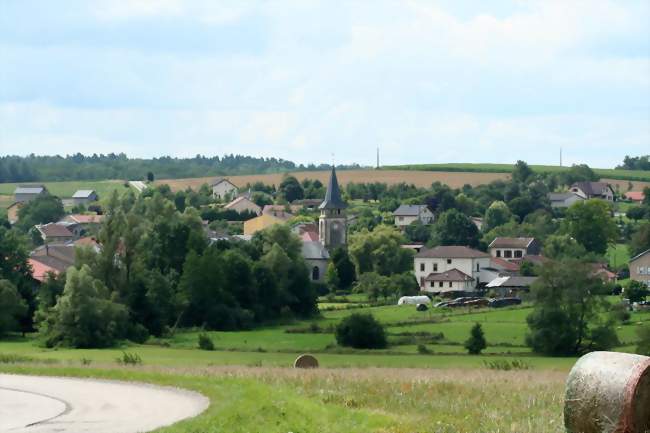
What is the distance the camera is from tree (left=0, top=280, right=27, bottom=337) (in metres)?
67.7

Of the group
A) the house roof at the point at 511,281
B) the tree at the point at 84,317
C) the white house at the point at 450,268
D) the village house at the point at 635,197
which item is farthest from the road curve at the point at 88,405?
the village house at the point at 635,197

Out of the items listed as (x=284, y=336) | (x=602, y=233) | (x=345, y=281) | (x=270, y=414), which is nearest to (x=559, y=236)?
(x=602, y=233)

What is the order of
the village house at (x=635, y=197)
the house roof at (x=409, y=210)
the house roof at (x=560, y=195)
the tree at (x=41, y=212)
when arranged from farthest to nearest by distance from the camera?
the village house at (x=635, y=197) → the house roof at (x=560, y=195) → the tree at (x=41, y=212) → the house roof at (x=409, y=210)

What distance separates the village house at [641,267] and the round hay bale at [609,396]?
90630mm

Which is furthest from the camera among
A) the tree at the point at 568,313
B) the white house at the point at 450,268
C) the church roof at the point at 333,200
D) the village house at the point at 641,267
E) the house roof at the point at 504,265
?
the church roof at the point at 333,200

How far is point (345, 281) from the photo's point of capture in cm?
11681

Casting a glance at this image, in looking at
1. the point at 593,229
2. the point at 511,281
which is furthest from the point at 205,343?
the point at 593,229

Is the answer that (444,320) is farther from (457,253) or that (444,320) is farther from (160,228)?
(457,253)

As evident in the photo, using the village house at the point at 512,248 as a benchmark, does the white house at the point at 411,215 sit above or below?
above

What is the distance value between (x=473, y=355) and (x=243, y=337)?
17202 mm

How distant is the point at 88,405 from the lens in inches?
1025

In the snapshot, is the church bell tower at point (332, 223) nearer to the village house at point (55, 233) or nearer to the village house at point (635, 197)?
the village house at point (55, 233)

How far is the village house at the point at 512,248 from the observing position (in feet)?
445

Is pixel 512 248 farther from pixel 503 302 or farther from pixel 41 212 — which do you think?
pixel 41 212
